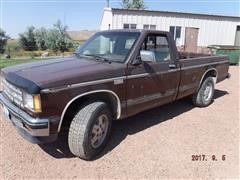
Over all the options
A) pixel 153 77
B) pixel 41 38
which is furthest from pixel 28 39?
pixel 153 77

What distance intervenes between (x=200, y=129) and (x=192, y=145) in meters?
0.79

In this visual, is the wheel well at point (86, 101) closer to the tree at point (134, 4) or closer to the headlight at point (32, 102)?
the headlight at point (32, 102)

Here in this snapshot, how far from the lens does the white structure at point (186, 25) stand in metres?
16.5

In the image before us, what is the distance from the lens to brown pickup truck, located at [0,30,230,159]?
3.18 meters

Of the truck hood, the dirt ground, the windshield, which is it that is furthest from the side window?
the dirt ground

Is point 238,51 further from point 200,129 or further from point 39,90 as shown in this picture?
point 39,90

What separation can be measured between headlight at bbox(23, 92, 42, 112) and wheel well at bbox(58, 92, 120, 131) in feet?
1.54

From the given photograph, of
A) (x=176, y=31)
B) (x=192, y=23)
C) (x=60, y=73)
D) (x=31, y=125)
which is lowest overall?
(x=31, y=125)

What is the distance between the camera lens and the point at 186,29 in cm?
1806

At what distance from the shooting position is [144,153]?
3.95m

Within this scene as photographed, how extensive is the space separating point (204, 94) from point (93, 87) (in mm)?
3883

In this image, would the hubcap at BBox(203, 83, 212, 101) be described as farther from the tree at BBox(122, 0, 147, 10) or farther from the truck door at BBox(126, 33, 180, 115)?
the tree at BBox(122, 0, 147, 10)

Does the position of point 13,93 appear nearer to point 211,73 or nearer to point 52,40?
point 211,73

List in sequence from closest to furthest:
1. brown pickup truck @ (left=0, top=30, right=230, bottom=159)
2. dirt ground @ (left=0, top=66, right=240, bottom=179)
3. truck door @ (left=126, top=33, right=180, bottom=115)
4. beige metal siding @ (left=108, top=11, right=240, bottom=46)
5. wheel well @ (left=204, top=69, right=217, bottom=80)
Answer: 1. brown pickup truck @ (left=0, top=30, right=230, bottom=159)
2. dirt ground @ (left=0, top=66, right=240, bottom=179)
3. truck door @ (left=126, top=33, right=180, bottom=115)
4. wheel well @ (left=204, top=69, right=217, bottom=80)
5. beige metal siding @ (left=108, top=11, right=240, bottom=46)
